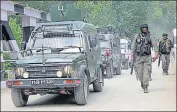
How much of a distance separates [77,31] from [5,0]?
4916 mm

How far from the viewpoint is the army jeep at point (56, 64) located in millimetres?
9672

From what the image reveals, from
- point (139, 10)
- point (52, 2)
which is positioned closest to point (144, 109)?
point (139, 10)

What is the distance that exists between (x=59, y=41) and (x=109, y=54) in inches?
280

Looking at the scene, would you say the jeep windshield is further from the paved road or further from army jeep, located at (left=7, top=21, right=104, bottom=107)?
the paved road

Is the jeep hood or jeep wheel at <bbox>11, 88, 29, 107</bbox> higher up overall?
the jeep hood

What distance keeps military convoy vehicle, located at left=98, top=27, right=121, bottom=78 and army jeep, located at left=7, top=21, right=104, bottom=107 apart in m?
5.73

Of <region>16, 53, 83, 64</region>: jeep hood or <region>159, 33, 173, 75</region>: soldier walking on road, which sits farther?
<region>159, 33, 173, 75</region>: soldier walking on road

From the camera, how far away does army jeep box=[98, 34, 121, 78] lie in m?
17.6

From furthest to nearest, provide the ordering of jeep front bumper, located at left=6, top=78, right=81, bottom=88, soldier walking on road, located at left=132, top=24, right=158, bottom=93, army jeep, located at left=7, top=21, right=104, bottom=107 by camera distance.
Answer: soldier walking on road, located at left=132, top=24, right=158, bottom=93, army jeep, located at left=7, top=21, right=104, bottom=107, jeep front bumper, located at left=6, top=78, right=81, bottom=88

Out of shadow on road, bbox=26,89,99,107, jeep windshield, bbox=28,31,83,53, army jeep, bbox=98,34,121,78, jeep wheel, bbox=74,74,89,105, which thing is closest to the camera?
jeep wheel, bbox=74,74,89,105

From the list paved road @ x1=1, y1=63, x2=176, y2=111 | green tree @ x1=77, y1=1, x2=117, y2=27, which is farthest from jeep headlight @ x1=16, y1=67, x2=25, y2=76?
green tree @ x1=77, y1=1, x2=117, y2=27

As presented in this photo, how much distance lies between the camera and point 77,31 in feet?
37.2

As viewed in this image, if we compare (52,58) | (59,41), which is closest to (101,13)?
(59,41)

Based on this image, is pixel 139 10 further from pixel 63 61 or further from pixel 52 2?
pixel 63 61
